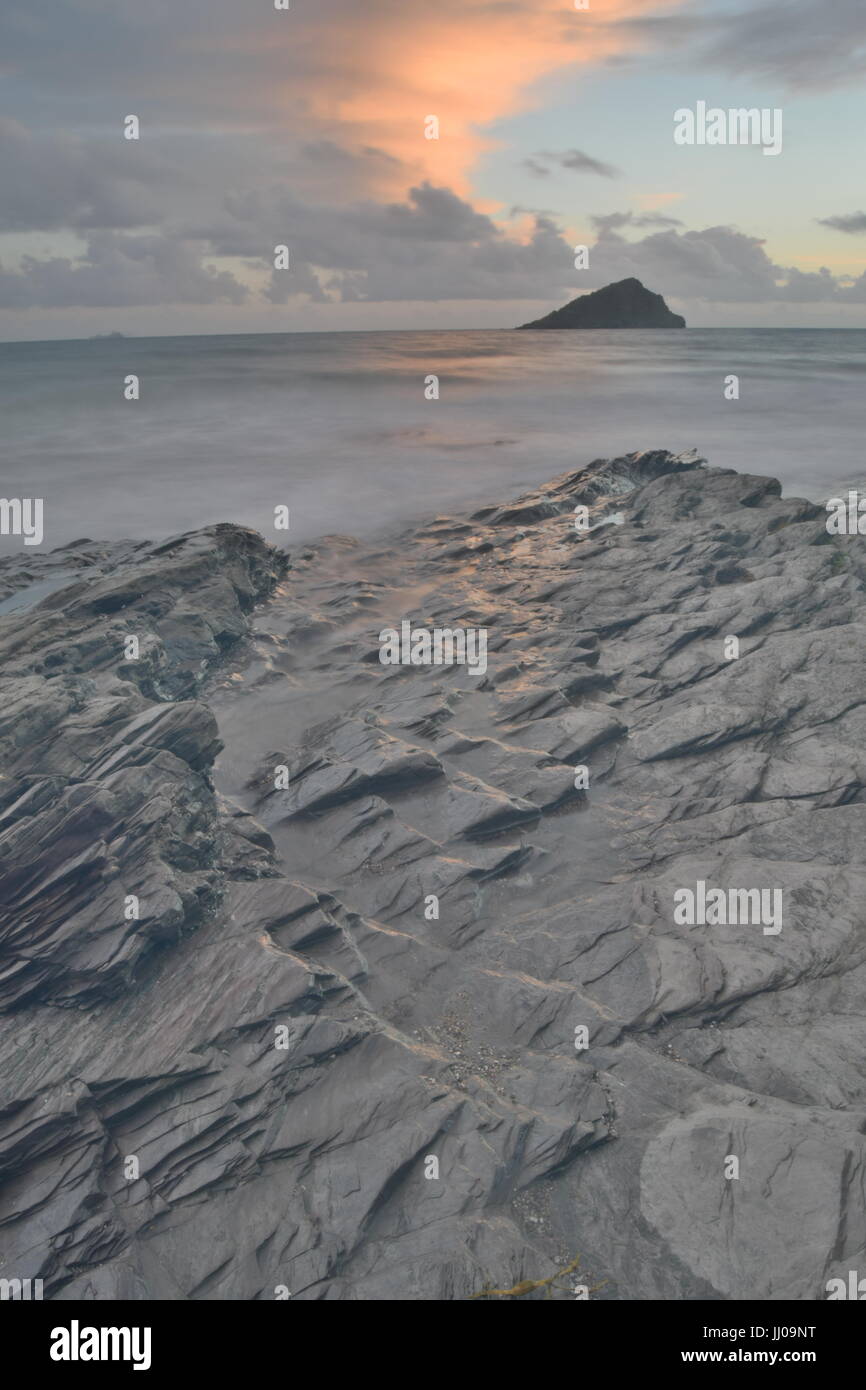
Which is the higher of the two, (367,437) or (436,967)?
(367,437)

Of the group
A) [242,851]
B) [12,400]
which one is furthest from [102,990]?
[12,400]

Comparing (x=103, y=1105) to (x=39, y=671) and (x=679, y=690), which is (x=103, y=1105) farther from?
(x=679, y=690)

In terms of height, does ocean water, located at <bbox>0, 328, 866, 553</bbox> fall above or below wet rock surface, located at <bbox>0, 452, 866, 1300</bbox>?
above

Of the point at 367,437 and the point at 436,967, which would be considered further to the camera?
the point at 367,437

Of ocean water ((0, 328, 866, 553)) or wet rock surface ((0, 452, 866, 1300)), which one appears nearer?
wet rock surface ((0, 452, 866, 1300))
